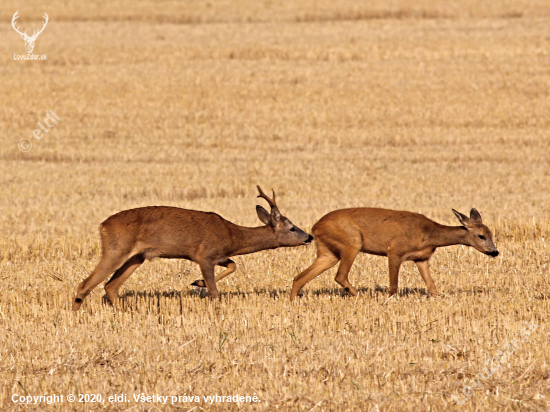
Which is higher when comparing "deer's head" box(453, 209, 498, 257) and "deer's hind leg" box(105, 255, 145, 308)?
"deer's head" box(453, 209, 498, 257)

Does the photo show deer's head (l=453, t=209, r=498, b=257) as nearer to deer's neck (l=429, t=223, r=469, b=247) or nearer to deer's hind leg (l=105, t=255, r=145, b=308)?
deer's neck (l=429, t=223, r=469, b=247)

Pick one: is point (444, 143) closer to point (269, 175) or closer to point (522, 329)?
point (269, 175)

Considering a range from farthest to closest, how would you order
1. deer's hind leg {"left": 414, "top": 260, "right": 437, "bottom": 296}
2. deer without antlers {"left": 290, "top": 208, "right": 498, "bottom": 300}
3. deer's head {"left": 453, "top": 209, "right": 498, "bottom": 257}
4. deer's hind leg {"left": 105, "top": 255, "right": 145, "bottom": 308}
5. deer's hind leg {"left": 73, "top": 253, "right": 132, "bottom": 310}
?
deer's head {"left": 453, "top": 209, "right": 498, "bottom": 257}, deer's hind leg {"left": 414, "top": 260, "right": 437, "bottom": 296}, deer without antlers {"left": 290, "top": 208, "right": 498, "bottom": 300}, deer's hind leg {"left": 105, "top": 255, "right": 145, "bottom": 308}, deer's hind leg {"left": 73, "top": 253, "right": 132, "bottom": 310}

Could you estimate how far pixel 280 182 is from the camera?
20.8m

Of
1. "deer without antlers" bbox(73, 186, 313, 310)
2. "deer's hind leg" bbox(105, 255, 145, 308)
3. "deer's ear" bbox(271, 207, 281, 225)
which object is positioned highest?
"deer's ear" bbox(271, 207, 281, 225)

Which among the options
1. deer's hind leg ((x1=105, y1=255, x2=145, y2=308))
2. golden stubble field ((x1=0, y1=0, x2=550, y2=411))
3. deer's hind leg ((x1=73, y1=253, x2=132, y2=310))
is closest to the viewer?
golden stubble field ((x1=0, y1=0, x2=550, y2=411))

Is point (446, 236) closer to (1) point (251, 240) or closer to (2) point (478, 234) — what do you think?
(2) point (478, 234)

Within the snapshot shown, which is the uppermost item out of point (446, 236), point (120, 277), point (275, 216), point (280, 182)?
point (280, 182)

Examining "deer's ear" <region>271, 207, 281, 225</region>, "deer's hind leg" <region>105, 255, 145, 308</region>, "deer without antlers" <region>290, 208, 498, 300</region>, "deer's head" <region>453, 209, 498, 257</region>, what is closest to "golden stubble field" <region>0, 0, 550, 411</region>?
"deer's hind leg" <region>105, 255, 145, 308</region>

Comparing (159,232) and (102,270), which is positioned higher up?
(159,232)

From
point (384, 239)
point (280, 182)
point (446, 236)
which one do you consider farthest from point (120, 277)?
point (280, 182)

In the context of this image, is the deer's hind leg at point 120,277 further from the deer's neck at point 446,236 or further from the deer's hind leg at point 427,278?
the deer's neck at point 446,236

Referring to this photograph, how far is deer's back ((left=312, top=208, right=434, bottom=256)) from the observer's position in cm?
997

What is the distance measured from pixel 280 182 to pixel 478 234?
10934 millimetres
